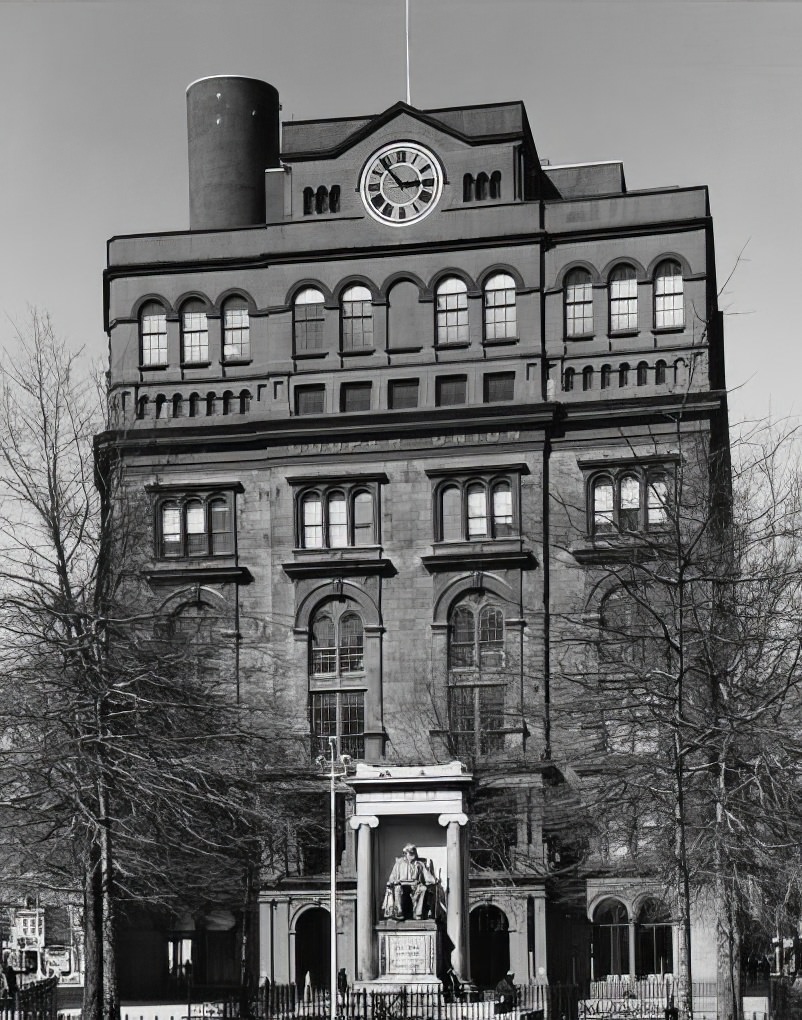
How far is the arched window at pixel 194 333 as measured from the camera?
83.8 metres

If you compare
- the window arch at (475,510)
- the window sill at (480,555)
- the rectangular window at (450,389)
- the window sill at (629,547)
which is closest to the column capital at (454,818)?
the window sill at (629,547)

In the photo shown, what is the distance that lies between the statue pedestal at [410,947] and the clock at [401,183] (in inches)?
1468

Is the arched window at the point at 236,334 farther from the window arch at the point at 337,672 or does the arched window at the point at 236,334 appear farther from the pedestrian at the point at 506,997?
the pedestrian at the point at 506,997

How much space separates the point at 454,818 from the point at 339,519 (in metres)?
27.0

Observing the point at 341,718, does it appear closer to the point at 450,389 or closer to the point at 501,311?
the point at 450,389

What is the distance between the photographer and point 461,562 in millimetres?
78125

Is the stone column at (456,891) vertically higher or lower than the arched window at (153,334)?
lower

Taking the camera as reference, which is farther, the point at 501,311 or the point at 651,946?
the point at 501,311

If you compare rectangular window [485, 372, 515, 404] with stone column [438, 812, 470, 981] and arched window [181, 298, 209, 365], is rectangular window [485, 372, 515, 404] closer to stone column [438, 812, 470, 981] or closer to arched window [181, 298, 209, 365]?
arched window [181, 298, 209, 365]

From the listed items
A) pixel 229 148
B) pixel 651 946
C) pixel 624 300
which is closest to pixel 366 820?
pixel 651 946

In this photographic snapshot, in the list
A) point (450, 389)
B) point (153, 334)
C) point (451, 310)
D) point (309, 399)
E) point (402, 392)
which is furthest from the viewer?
point (153, 334)

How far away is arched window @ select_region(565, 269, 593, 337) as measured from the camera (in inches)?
3159

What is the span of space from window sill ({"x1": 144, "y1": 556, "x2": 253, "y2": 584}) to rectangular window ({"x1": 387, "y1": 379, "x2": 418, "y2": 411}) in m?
9.20

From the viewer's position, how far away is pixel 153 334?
8425cm
